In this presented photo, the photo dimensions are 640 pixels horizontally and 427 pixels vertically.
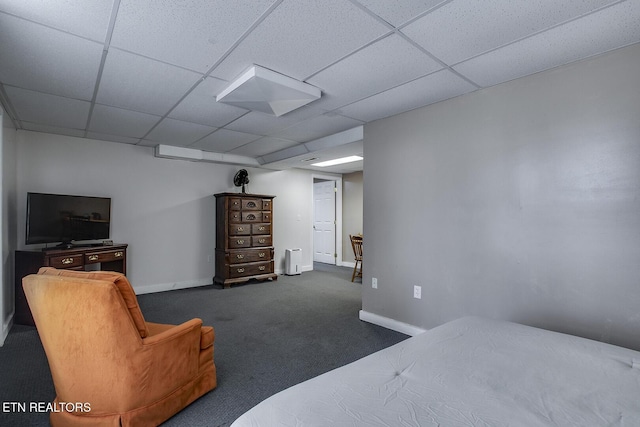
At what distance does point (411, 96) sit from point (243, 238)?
12.2 ft

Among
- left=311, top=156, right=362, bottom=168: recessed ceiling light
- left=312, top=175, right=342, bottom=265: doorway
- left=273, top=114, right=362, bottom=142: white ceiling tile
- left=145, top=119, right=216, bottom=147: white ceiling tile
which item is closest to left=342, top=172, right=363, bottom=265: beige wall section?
left=312, top=175, right=342, bottom=265: doorway

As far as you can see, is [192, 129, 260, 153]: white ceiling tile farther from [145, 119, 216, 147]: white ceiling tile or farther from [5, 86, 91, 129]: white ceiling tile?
[5, 86, 91, 129]: white ceiling tile

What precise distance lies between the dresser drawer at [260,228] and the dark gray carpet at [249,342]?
3.36 ft

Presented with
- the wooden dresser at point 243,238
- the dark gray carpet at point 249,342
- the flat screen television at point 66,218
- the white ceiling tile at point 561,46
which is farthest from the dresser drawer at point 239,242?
the white ceiling tile at point 561,46

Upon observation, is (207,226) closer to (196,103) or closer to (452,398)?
(196,103)

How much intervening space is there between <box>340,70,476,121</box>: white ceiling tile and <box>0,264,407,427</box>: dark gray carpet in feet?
7.57

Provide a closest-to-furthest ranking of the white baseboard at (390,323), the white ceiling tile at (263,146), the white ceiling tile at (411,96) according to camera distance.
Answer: the white ceiling tile at (411,96)
the white baseboard at (390,323)
the white ceiling tile at (263,146)

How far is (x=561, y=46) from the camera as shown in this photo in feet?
6.50

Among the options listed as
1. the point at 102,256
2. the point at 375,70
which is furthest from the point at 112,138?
the point at 375,70

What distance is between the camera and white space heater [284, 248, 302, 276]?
6293mm

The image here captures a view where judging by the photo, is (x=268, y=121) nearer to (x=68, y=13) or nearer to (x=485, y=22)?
(x=68, y=13)

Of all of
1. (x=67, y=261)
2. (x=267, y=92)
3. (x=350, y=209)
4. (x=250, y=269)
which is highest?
(x=267, y=92)

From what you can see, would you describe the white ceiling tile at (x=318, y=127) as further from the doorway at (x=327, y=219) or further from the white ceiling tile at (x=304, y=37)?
the doorway at (x=327, y=219)

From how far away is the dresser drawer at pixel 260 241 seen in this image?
5.56 metres
